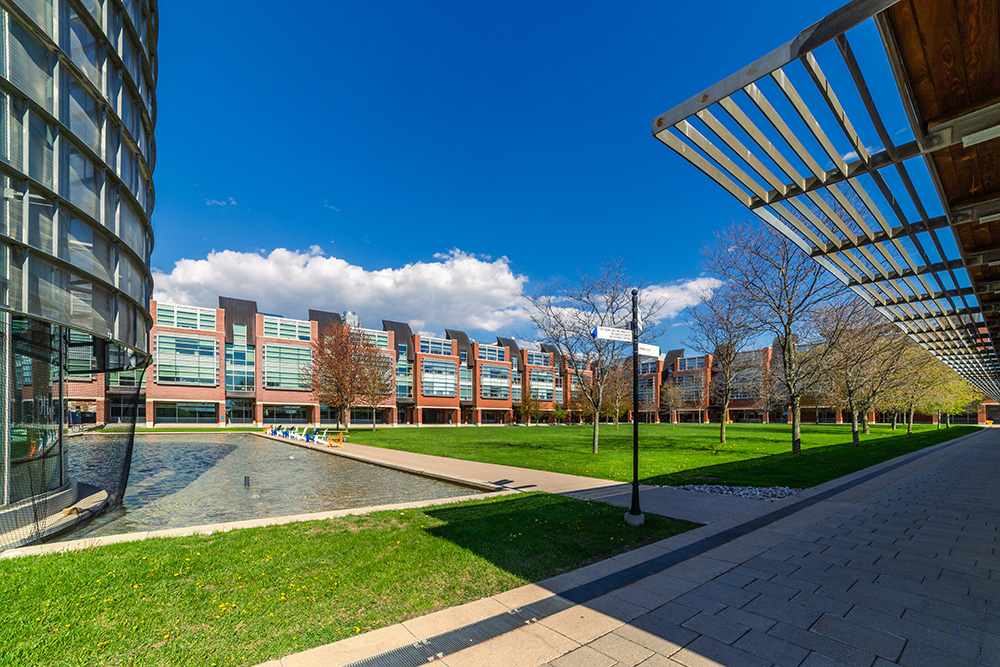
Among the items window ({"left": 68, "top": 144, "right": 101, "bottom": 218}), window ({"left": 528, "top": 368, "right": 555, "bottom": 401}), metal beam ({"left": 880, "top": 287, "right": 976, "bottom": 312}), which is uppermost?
window ({"left": 68, "top": 144, "right": 101, "bottom": 218})

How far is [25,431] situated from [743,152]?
1107 cm

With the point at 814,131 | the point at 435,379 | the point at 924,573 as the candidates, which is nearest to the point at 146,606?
the point at 814,131

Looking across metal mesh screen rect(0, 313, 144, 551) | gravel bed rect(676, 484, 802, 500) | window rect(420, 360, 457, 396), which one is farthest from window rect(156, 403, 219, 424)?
gravel bed rect(676, 484, 802, 500)

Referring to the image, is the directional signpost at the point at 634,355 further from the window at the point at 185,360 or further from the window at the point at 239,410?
the window at the point at 239,410

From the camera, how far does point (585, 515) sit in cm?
810

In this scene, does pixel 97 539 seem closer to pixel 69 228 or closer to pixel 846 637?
pixel 69 228

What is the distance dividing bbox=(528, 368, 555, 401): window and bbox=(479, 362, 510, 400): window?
574 centimetres

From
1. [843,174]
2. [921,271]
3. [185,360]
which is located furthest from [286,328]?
[843,174]

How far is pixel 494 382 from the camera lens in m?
81.1

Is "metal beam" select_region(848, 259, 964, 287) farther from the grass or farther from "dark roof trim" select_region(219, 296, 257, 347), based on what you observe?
"dark roof trim" select_region(219, 296, 257, 347)

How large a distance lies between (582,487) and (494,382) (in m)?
70.0

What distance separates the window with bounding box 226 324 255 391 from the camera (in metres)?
57.7

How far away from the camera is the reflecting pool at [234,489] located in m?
9.23

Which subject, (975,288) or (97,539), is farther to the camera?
(975,288)
